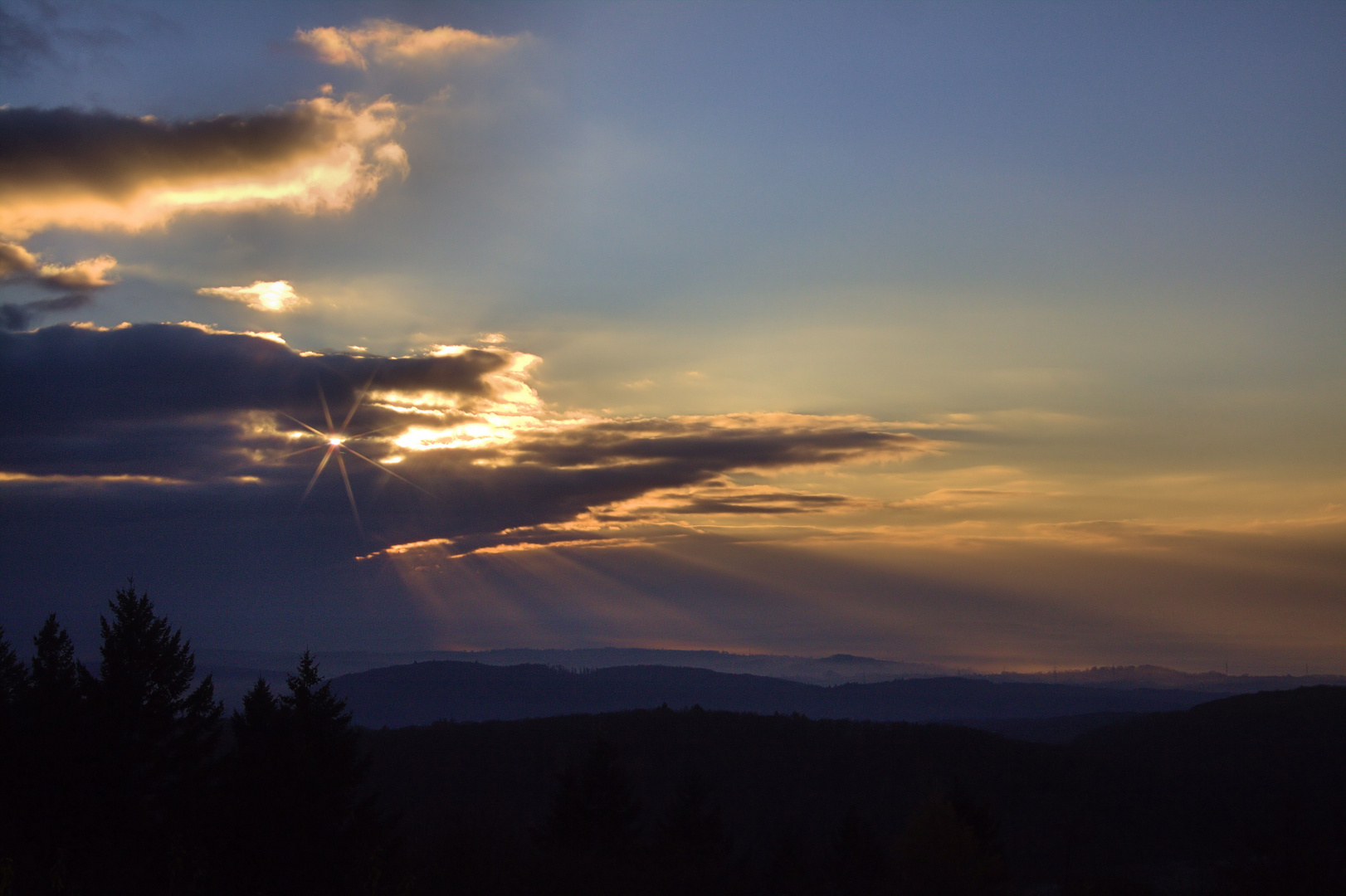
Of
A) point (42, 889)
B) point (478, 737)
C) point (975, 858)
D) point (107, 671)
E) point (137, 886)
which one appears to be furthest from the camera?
point (478, 737)

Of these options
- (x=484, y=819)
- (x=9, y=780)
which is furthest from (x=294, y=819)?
(x=9, y=780)

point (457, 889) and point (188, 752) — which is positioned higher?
point (188, 752)

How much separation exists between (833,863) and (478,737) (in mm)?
133222

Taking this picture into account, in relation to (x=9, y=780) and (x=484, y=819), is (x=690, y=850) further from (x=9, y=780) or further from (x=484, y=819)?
(x=9, y=780)

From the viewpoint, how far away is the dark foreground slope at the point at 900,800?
2202 inches

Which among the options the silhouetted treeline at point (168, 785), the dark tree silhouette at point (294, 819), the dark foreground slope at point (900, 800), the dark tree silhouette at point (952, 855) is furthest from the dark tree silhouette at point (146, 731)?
the dark tree silhouette at point (952, 855)

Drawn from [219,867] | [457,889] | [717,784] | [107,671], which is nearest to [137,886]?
[219,867]

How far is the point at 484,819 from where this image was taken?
1293 inches

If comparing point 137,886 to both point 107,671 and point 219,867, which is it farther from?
point 107,671

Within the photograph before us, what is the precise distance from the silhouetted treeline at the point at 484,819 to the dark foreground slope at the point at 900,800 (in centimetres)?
35

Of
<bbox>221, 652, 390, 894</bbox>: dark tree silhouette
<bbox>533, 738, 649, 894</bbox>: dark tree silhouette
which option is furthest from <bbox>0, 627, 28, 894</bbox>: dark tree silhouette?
<bbox>533, 738, 649, 894</bbox>: dark tree silhouette

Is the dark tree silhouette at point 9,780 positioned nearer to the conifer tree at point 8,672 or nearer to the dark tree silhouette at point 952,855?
the conifer tree at point 8,672

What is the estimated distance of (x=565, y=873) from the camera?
3269 cm

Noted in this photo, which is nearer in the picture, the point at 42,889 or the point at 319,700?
the point at 42,889
